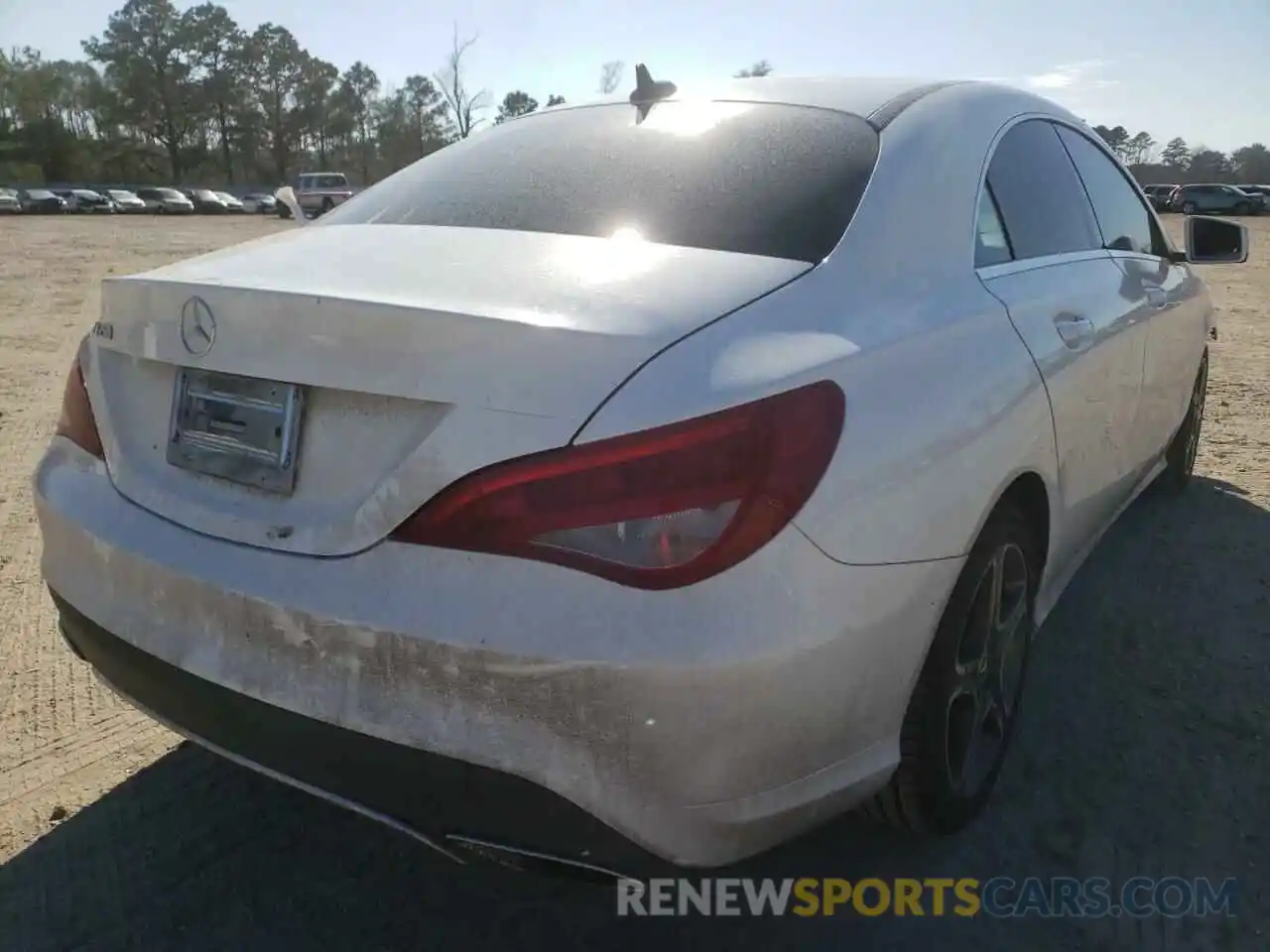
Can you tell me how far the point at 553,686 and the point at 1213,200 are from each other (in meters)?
53.0

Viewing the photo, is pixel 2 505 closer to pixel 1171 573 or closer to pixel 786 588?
pixel 786 588

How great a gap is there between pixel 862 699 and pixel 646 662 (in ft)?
1.50

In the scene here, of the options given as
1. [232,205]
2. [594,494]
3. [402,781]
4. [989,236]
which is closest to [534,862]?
[402,781]

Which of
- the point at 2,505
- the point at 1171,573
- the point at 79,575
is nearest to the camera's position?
the point at 79,575

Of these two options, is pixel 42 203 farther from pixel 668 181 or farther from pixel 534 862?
pixel 534 862

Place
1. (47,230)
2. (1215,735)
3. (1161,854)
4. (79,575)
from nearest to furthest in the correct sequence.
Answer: (79,575), (1161,854), (1215,735), (47,230)

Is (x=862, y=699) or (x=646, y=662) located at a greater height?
(x=646, y=662)

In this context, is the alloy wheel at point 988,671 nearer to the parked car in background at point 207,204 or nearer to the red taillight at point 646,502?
the red taillight at point 646,502

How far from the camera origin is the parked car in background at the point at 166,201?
5334 cm

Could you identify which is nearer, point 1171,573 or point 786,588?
point 786,588

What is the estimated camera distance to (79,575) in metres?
1.96

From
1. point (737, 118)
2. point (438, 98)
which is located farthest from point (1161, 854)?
point (438, 98)

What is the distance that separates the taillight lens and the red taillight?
98cm

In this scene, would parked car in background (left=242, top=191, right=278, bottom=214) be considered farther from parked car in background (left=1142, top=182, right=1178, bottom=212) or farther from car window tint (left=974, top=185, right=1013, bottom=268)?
car window tint (left=974, top=185, right=1013, bottom=268)
